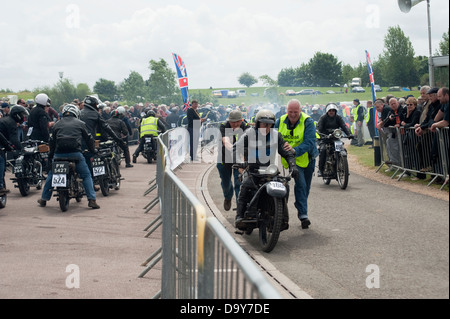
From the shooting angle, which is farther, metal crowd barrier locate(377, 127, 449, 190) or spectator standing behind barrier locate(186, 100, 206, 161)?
spectator standing behind barrier locate(186, 100, 206, 161)

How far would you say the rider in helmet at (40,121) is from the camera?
15953 millimetres

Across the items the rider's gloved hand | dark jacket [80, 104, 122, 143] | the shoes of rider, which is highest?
dark jacket [80, 104, 122, 143]

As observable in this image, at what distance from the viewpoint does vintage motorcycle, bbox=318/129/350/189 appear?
14.5 meters

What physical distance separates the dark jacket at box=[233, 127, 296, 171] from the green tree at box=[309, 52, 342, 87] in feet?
481

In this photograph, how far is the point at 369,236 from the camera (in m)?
9.09

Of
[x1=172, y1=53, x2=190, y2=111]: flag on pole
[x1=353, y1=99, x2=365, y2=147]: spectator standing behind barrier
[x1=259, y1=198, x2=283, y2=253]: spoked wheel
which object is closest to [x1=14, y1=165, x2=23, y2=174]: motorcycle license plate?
[x1=259, y1=198, x2=283, y2=253]: spoked wheel

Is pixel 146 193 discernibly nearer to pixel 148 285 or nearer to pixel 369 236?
pixel 369 236

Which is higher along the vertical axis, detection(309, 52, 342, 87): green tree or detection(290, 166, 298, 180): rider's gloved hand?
detection(309, 52, 342, 87): green tree

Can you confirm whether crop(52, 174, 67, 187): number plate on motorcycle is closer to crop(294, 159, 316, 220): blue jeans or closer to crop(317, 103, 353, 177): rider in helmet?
crop(294, 159, 316, 220): blue jeans

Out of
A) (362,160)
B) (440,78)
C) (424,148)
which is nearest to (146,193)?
(424,148)

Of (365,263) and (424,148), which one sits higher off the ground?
(424,148)

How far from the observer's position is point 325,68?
154750mm

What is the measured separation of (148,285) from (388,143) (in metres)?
11.2

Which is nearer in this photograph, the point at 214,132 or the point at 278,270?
the point at 278,270
